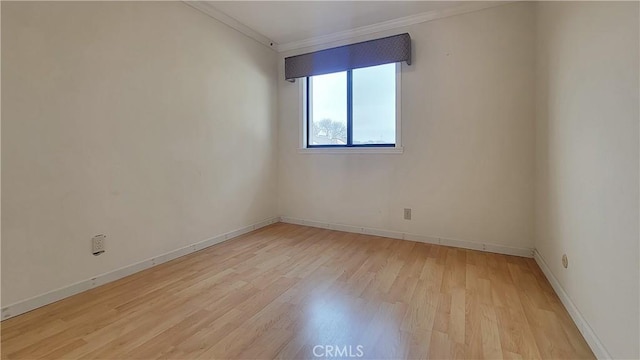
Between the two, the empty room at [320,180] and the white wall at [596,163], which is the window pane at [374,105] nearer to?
the empty room at [320,180]

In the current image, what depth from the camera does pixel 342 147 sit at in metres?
3.60

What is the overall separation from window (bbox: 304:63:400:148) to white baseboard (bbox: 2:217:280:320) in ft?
6.01

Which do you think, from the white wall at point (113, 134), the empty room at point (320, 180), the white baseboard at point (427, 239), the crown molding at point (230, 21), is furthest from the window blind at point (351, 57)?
the white baseboard at point (427, 239)

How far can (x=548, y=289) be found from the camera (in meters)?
2.00

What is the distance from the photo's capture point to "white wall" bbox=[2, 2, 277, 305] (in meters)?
1.69

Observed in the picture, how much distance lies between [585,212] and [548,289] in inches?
31.1

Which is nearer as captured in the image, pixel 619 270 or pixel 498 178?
pixel 619 270

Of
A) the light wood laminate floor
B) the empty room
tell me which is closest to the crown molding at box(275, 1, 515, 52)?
the empty room

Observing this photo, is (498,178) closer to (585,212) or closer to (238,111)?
(585,212)

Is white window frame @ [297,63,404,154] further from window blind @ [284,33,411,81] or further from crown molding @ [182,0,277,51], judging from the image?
crown molding @ [182,0,277,51]

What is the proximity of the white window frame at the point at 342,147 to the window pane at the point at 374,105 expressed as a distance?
2.8 inches

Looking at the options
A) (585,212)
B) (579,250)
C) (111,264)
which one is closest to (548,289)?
(579,250)

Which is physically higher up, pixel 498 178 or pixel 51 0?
pixel 51 0

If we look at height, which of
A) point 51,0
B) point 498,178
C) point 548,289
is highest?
point 51,0
